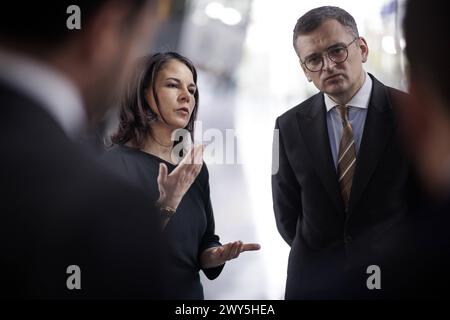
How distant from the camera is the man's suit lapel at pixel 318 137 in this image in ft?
6.19

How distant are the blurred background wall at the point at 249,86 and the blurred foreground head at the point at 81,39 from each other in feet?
0.90

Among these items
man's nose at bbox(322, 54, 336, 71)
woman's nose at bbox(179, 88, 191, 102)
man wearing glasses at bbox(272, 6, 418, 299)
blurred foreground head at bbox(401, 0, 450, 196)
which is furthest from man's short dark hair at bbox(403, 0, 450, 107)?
woman's nose at bbox(179, 88, 191, 102)

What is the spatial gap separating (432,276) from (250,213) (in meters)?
0.63

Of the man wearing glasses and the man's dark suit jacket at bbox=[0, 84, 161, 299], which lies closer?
the man's dark suit jacket at bbox=[0, 84, 161, 299]

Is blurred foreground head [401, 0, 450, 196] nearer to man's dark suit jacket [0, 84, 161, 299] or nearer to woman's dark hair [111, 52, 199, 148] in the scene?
woman's dark hair [111, 52, 199, 148]

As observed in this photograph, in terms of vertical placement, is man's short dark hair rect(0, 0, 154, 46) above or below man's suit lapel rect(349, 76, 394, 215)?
above

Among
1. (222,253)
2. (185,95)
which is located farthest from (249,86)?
(222,253)

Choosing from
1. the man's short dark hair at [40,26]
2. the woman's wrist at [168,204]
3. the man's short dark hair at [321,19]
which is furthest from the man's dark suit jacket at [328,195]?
the man's short dark hair at [40,26]

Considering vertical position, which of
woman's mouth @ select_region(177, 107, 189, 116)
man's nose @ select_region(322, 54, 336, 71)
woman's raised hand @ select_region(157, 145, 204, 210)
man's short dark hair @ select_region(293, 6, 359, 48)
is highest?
man's short dark hair @ select_region(293, 6, 359, 48)

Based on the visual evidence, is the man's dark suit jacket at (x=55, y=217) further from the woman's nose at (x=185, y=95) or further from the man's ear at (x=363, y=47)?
the man's ear at (x=363, y=47)

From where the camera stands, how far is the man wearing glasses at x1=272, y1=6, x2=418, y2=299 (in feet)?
6.13

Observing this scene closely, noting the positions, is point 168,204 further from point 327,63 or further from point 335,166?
point 327,63

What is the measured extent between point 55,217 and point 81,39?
444 millimetres

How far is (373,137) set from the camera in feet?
6.19
